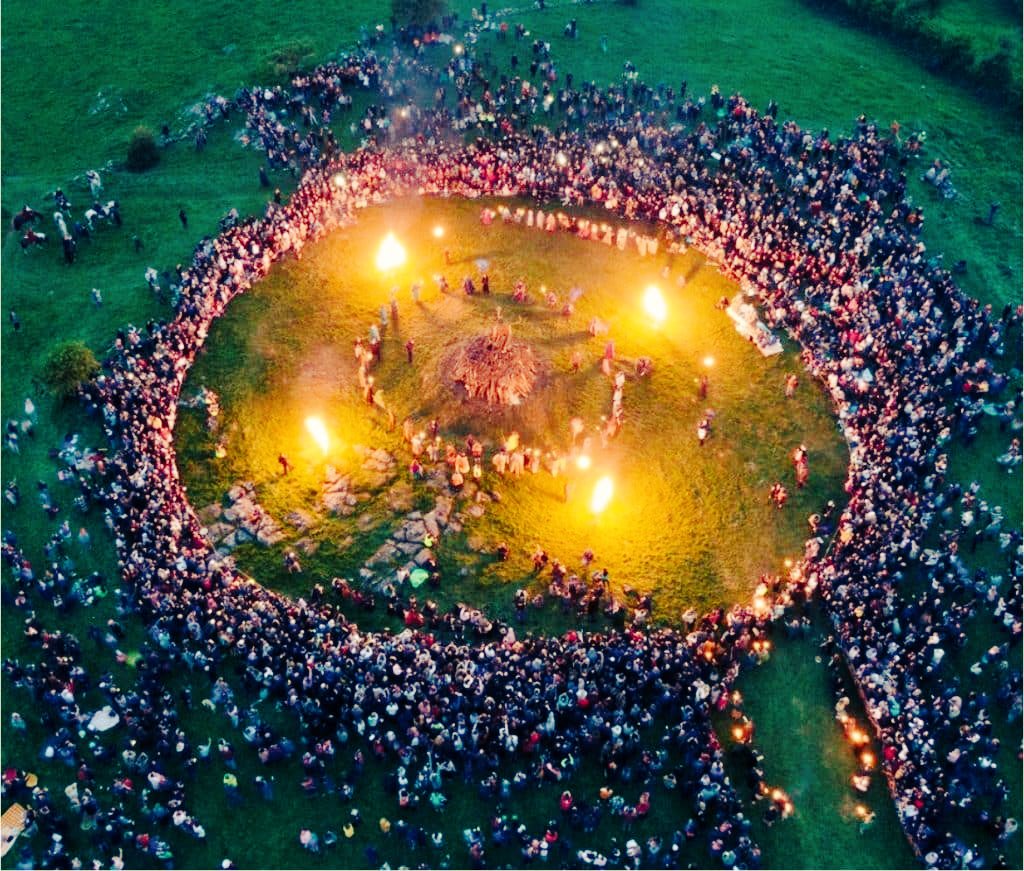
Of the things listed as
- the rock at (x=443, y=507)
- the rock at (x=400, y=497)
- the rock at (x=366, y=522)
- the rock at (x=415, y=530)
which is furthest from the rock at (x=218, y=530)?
the rock at (x=443, y=507)

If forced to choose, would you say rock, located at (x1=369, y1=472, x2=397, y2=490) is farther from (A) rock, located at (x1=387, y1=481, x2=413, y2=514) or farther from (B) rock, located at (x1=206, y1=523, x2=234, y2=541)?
(B) rock, located at (x1=206, y1=523, x2=234, y2=541)

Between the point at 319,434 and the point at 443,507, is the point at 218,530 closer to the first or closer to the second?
the point at 319,434

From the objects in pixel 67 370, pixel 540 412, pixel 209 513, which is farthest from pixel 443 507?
pixel 67 370

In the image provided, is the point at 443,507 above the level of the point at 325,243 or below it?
below

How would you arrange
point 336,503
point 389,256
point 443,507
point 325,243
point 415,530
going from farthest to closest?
1. point 325,243
2. point 389,256
3. point 336,503
4. point 443,507
5. point 415,530

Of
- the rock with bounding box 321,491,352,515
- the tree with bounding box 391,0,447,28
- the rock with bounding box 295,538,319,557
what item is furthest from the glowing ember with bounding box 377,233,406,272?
the tree with bounding box 391,0,447,28

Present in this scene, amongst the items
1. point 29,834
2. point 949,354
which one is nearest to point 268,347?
point 29,834

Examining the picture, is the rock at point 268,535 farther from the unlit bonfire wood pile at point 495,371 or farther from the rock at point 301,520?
the unlit bonfire wood pile at point 495,371
